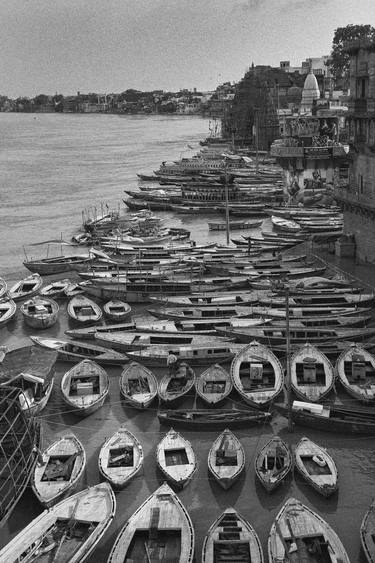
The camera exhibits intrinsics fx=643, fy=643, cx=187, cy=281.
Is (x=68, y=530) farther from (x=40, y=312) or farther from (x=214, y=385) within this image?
(x=40, y=312)

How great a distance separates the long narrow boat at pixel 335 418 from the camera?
27.9 meters

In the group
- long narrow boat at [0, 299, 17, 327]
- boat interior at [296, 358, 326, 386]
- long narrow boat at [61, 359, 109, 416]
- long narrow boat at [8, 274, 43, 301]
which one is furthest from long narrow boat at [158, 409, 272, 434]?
long narrow boat at [8, 274, 43, 301]

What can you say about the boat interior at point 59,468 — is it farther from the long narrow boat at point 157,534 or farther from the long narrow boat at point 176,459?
the long narrow boat at point 157,534

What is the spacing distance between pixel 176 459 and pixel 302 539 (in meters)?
6.89

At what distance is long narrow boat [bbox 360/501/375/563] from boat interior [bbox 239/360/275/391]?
9.86 m

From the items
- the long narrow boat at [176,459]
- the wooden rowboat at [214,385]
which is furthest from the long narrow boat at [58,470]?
the wooden rowboat at [214,385]

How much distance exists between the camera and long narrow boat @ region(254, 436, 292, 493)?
24250 mm

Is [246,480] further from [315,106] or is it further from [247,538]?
[315,106]

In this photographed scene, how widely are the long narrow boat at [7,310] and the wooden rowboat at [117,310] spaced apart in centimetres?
631

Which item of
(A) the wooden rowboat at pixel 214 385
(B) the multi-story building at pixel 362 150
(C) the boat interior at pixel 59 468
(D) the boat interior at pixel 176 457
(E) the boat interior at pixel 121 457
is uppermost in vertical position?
(B) the multi-story building at pixel 362 150

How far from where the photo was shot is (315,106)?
9644cm

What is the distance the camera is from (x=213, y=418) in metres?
28.6

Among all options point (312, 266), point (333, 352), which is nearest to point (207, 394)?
point (333, 352)

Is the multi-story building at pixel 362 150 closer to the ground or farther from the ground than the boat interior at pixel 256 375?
farther from the ground
